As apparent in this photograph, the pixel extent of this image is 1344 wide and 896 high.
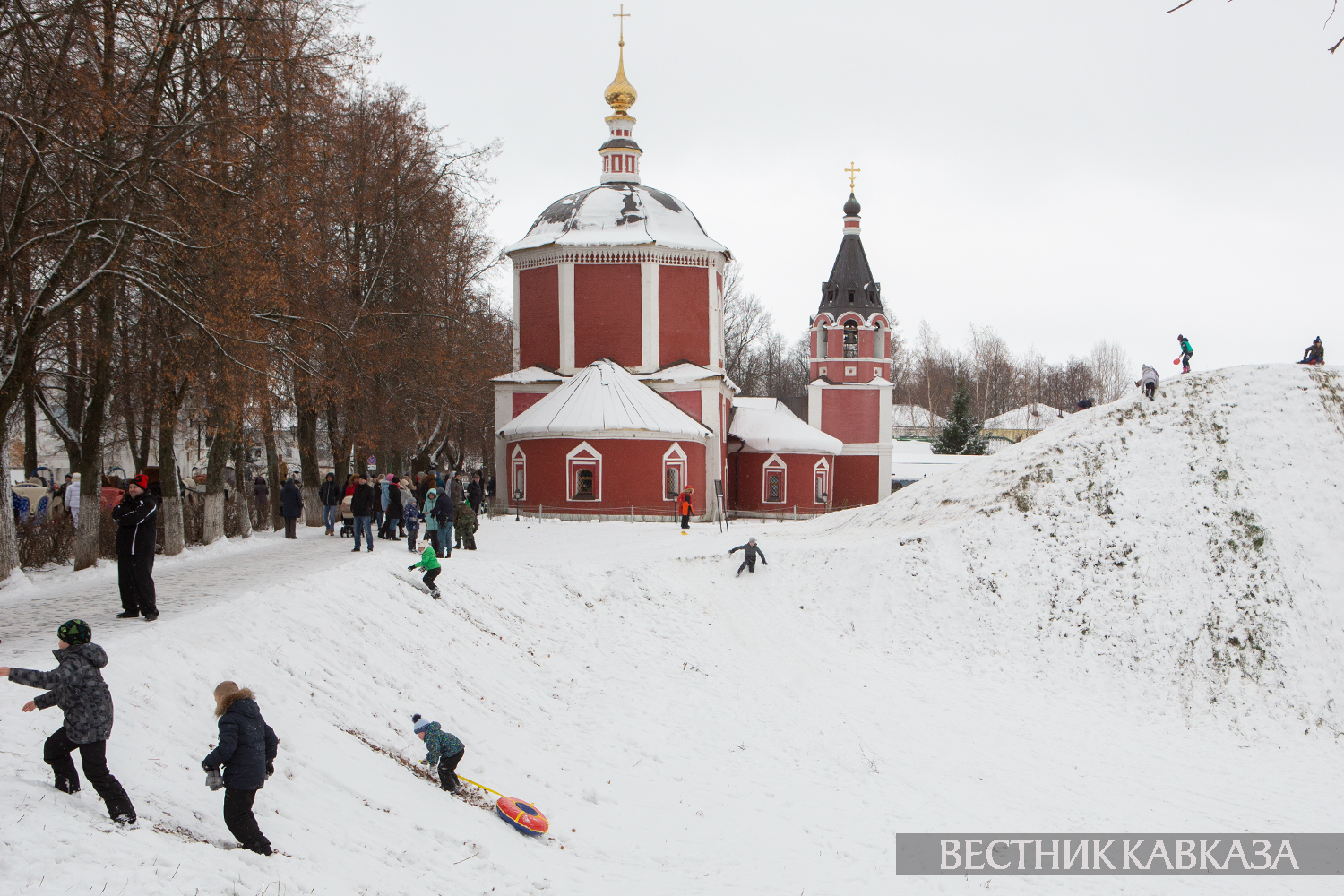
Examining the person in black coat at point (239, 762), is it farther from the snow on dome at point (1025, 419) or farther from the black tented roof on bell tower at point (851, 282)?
the snow on dome at point (1025, 419)

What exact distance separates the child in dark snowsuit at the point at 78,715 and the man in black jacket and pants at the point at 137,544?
16.0ft

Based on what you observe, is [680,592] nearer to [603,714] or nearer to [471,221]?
[603,714]

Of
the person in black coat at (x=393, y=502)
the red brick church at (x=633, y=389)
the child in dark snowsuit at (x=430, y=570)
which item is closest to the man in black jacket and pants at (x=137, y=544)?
the child in dark snowsuit at (x=430, y=570)

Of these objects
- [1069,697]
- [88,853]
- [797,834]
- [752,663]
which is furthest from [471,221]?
[88,853]

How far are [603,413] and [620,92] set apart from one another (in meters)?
14.5

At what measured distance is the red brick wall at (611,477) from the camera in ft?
103

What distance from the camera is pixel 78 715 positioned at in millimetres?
6473

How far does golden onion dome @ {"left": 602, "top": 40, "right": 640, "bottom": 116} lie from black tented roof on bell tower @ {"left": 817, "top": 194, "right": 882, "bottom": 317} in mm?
11797

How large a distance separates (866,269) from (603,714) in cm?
3494

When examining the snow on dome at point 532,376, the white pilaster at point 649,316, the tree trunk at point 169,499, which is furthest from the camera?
the white pilaster at point 649,316

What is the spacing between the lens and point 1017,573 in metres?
20.4

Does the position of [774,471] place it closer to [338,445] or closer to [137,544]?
[338,445]

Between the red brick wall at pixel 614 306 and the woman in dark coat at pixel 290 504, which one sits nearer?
the woman in dark coat at pixel 290 504

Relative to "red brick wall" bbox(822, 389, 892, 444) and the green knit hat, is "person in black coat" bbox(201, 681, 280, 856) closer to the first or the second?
the green knit hat
